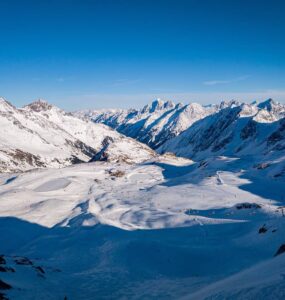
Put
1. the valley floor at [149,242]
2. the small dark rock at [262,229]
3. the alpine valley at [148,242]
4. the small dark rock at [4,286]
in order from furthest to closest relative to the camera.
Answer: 1. the small dark rock at [262,229]
2. the valley floor at [149,242]
3. the alpine valley at [148,242]
4. the small dark rock at [4,286]

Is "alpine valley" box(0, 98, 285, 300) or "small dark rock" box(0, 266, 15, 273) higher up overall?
"small dark rock" box(0, 266, 15, 273)

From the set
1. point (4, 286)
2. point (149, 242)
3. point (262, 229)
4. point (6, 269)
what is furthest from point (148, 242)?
point (4, 286)

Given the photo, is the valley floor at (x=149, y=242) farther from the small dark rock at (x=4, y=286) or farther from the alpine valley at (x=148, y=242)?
the small dark rock at (x=4, y=286)

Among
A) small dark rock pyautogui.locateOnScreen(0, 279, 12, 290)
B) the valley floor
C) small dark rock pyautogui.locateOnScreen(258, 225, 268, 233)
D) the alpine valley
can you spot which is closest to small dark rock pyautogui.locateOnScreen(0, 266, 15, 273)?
the alpine valley

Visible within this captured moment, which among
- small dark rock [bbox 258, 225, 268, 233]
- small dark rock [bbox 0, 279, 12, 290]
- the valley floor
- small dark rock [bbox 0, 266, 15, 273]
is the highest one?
small dark rock [bbox 0, 279, 12, 290]

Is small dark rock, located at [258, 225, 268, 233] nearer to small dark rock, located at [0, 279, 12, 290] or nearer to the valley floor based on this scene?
the valley floor

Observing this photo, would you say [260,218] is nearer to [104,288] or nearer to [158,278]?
[158,278]

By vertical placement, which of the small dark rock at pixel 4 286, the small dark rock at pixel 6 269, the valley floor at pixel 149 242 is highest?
the small dark rock at pixel 4 286

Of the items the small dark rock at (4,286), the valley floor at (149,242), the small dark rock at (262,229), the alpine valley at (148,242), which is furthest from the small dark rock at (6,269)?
the small dark rock at (262,229)

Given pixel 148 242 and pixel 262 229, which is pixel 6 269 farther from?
pixel 262 229
